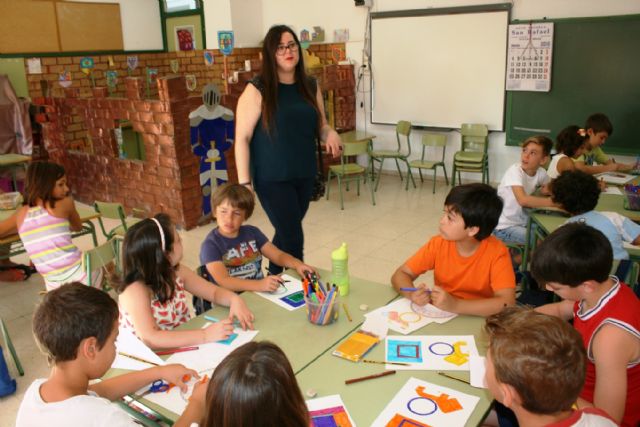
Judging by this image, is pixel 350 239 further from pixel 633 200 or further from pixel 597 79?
pixel 597 79

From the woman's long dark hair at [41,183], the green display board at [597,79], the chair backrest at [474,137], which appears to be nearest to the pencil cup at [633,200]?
the green display board at [597,79]

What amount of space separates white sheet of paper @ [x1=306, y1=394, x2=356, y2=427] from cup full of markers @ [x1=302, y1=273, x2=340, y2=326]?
40 cm

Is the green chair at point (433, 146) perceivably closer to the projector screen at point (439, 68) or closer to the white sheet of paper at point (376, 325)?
the projector screen at point (439, 68)

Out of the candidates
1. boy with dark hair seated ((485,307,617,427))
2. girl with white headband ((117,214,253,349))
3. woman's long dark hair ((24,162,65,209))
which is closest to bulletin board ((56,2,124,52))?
woman's long dark hair ((24,162,65,209))

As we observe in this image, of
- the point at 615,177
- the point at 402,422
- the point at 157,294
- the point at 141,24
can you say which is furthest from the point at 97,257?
the point at 141,24

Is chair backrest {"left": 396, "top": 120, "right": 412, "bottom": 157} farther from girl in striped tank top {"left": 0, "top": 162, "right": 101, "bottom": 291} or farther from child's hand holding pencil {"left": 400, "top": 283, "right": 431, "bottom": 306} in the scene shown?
child's hand holding pencil {"left": 400, "top": 283, "right": 431, "bottom": 306}

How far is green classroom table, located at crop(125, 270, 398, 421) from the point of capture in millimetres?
1642

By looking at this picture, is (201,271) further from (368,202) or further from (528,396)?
(368,202)

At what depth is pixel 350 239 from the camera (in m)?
4.89

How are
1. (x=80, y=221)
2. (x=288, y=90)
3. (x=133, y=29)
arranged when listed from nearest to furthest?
(x=288, y=90) → (x=80, y=221) → (x=133, y=29)

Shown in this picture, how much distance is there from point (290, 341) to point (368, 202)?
4.45 meters

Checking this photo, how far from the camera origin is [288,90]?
274cm

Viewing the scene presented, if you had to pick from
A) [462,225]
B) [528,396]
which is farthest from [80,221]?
[528,396]

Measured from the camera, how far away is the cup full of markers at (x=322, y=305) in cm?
180
